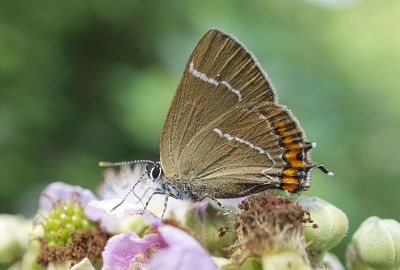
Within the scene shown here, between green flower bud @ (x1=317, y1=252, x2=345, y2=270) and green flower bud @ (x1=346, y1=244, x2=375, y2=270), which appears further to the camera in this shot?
green flower bud @ (x1=346, y1=244, x2=375, y2=270)

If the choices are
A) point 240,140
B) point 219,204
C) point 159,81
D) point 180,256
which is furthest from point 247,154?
point 159,81

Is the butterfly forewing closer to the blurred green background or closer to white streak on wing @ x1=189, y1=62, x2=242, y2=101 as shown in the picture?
white streak on wing @ x1=189, y1=62, x2=242, y2=101

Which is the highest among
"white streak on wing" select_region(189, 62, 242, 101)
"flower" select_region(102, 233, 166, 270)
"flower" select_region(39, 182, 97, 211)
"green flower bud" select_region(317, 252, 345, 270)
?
"white streak on wing" select_region(189, 62, 242, 101)

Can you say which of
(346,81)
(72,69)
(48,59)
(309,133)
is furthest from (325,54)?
(72,69)

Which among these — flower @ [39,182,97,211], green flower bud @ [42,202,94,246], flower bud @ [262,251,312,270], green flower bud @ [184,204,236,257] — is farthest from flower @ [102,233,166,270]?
flower @ [39,182,97,211]

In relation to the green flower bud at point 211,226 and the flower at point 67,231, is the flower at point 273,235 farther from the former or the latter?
the flower at point 67,231
